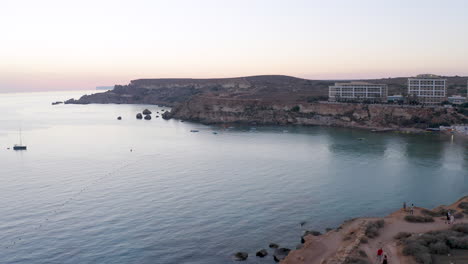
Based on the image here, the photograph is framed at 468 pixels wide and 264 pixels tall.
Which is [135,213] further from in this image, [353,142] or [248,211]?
[353,142]

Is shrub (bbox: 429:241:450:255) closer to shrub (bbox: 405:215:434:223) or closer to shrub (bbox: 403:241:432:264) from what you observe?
shrub (bbox: 403:241:432:264)

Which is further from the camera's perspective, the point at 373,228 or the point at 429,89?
the point at 429,89

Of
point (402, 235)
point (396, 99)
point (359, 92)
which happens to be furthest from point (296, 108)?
point (402, 235)

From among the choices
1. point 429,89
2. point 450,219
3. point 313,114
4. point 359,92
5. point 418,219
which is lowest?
point 418,219

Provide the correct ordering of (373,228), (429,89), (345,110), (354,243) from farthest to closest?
(429,89), (345,110), (373,228), (354,243)

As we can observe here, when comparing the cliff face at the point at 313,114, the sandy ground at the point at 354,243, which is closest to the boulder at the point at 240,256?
the sandy ground at the point at 354,243

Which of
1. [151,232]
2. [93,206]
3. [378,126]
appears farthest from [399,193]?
[378,126]

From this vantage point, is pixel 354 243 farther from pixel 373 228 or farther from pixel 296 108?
pixel 296 108
